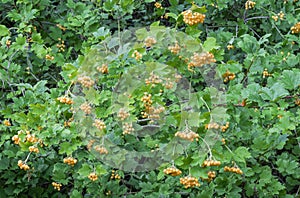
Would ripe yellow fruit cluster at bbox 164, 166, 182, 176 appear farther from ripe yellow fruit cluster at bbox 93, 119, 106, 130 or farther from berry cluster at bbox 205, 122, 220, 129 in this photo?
ripe yellow fruit cluster at bbox 93, 119, 106, 130

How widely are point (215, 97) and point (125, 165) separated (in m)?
0.63

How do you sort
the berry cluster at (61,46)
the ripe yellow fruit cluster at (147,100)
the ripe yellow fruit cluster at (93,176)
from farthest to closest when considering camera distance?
the berry cluster at (61,46)
the ripe yellow fruit cluster at (93,176)
the ripe yellow fruit cluster at (147,100)

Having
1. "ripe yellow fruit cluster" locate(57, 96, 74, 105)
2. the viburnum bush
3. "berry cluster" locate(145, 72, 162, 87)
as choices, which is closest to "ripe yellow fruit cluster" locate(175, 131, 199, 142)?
the viburnum bush

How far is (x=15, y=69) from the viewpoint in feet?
9.88

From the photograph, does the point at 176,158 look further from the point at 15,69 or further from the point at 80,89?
the point at 15,69

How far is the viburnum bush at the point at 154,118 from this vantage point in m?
2.22

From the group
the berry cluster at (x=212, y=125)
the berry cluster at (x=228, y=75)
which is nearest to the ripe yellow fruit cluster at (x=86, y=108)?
the berry cluster at (x=212, y=125)

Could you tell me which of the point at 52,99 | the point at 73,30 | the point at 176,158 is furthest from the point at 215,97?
the point at 73,30

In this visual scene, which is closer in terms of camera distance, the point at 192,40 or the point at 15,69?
the point at 192,40

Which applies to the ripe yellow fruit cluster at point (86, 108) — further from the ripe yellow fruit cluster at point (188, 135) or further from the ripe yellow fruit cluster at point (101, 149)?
the ripe yellow fruit cluster at point (188, 135)

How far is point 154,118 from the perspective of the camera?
2.29 meters

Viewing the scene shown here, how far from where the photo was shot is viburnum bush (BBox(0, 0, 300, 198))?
7.29 ft

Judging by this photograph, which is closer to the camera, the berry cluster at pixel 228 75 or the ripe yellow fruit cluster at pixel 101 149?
the ripe yellow fruit cluster at pixel 101 149

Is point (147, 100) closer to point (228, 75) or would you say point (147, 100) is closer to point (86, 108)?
point (86, 108)
